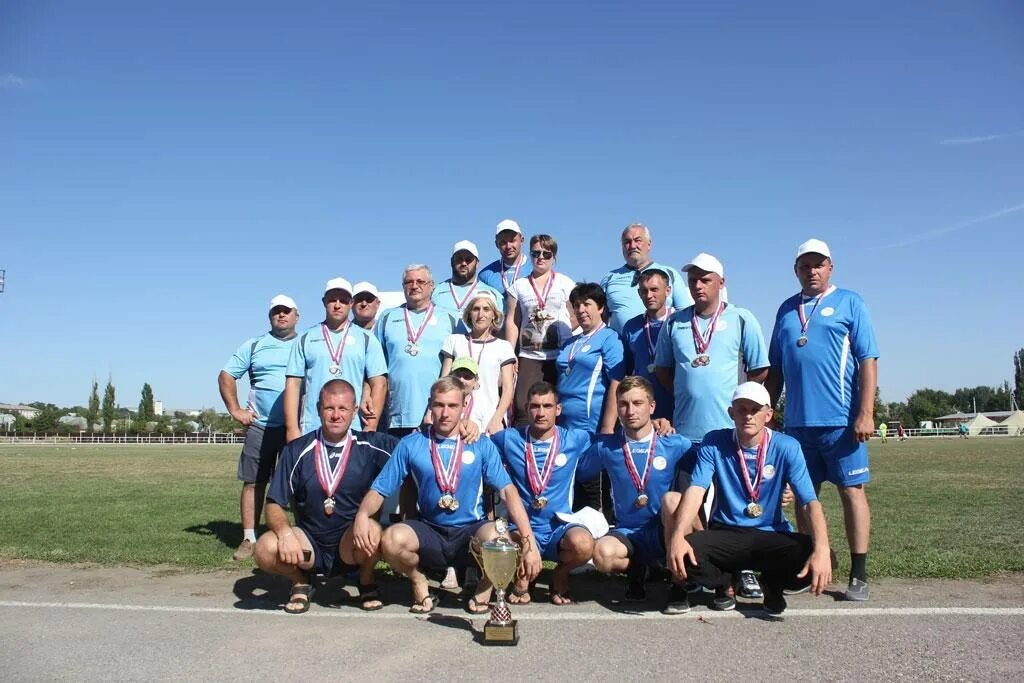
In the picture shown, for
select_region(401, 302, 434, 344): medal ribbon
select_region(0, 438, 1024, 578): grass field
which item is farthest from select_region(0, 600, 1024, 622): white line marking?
select_region(401, 302, 434, 344): medal ribbon

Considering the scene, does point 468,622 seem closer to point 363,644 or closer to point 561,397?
point 363,644

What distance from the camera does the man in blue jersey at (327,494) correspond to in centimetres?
515

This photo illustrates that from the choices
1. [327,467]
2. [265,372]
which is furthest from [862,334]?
[265,372]

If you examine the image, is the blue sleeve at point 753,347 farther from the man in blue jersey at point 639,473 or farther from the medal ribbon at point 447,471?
the medal ribbon at point 447,471

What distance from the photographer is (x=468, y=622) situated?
482cm

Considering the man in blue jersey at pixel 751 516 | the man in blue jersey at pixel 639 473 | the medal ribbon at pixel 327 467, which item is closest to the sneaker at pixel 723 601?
the man in blue jersey at pixel 751 516

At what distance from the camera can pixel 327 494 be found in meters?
5.36

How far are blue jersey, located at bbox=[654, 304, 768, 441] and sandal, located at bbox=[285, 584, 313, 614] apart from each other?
2.92m

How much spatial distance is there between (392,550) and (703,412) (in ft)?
8.07

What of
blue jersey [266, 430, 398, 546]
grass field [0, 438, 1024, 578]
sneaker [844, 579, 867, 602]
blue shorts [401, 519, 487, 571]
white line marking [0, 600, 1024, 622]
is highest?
blue jersey [266, 430, 398, 546]

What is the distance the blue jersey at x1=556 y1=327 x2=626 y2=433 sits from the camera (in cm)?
623

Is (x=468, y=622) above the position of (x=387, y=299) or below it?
below

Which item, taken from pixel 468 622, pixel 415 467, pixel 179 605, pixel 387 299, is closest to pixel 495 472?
pixel 415 467

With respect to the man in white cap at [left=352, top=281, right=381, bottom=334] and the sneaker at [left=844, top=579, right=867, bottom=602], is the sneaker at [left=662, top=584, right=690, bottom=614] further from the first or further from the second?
the man in white cap at [left=352, top=281, right=381, bottom=334]
